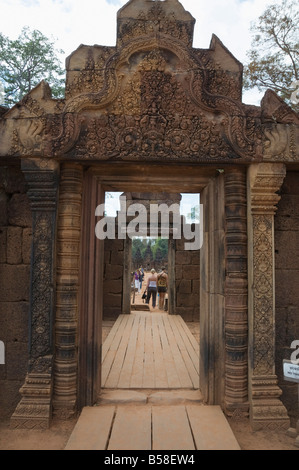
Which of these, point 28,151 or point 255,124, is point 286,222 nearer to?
point 255,124

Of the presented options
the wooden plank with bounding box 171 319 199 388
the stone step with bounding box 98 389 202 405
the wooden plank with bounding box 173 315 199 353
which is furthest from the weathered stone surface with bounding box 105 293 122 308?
the stone step with bounding box 98 389 202 405

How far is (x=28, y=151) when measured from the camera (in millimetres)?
3070

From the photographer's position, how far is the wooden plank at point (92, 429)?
2533 mm

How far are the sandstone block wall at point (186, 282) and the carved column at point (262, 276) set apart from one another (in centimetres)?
640

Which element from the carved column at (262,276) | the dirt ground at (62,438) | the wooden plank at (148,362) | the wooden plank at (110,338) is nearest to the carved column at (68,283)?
the dirt ground at (62,438)

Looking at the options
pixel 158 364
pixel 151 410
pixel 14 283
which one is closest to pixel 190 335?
pixel 158 364

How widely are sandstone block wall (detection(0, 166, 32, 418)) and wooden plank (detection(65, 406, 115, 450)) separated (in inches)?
29.8

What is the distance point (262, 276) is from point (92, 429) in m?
1.95

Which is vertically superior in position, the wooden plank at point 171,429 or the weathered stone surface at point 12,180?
the weathered stone surface at point 12,180

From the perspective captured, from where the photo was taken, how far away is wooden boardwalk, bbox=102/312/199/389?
395 cm

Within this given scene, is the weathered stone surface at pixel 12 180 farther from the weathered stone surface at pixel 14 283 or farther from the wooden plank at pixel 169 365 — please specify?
the wooden plank at pixel 169 365

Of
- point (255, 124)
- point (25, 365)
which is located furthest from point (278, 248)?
point (25, 365)

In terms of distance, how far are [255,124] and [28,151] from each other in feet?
6.87
